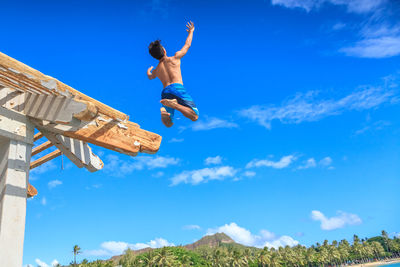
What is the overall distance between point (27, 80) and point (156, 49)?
108 inches

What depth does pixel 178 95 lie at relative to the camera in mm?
4512

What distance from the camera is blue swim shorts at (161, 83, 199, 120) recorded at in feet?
14.7

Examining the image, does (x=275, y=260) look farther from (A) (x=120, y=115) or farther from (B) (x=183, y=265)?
(A) (x=120, y=115)

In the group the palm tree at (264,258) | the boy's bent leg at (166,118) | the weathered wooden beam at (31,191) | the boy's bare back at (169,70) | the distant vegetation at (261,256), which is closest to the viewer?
the weathered wooden beam at (31,191)

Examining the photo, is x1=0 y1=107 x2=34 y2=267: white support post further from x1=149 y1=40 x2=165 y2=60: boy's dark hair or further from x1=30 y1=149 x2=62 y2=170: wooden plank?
x1=149 y1=40 x2=165 y2=60: boy's dark hair

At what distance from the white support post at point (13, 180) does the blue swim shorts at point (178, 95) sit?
2.29m

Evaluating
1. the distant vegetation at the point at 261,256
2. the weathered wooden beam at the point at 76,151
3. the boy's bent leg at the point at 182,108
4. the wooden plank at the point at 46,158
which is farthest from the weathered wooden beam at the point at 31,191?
the distant vegetation at the point at 261,256

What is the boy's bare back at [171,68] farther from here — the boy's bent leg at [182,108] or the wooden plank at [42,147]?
the wooden plank at [42,147]

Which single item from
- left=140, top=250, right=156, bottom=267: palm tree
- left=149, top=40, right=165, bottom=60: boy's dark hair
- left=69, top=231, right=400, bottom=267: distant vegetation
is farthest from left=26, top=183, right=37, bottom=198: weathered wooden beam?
left=140, top=250, right=156, bottom=267: palm tree

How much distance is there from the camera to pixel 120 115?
291 cm

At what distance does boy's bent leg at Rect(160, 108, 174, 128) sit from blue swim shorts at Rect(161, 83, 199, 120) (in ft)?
0.20

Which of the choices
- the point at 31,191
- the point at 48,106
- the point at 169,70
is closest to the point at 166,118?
the point at 169,70

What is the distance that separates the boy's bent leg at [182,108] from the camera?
4361mm

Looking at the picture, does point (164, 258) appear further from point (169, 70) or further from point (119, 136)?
point (119, 136)
